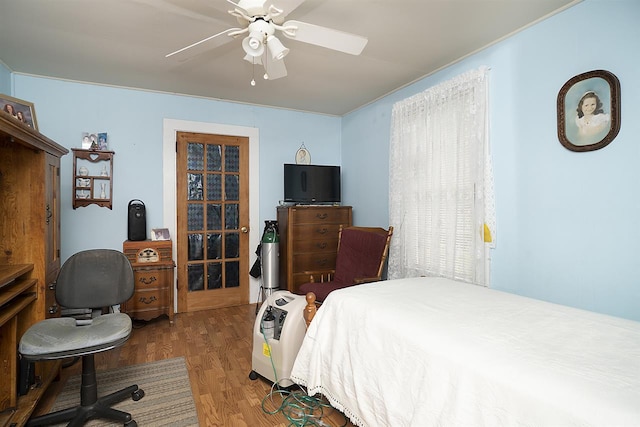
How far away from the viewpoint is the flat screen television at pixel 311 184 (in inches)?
161

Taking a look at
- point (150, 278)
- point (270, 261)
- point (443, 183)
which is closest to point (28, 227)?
point (150, 278)

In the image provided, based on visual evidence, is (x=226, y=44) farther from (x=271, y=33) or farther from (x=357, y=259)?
(x=357, y=259)

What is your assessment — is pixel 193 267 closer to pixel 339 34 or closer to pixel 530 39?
pixel 339 34

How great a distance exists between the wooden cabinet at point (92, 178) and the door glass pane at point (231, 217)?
1.21m

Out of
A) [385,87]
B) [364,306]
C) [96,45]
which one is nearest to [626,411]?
[364,306]

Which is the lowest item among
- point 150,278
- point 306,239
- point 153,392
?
point 153,392

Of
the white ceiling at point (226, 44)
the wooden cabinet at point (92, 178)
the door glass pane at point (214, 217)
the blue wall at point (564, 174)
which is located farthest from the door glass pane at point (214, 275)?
the blue wall at point (564, 174)

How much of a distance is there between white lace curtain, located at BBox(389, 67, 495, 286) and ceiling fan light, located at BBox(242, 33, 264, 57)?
5.81ft

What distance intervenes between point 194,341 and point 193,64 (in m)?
2.47

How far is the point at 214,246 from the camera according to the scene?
399cm

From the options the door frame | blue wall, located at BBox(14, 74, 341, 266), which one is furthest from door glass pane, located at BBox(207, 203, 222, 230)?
blue wall, located at BBox(14, 74, 341, 266)

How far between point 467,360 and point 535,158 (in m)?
1.74

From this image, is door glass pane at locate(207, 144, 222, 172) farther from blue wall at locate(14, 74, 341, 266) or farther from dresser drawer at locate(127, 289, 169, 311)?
dresser drawer at locate(127, 289, 169, 311)

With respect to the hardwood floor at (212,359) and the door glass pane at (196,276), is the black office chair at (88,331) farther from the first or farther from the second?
the door glass pane at (196,276)
